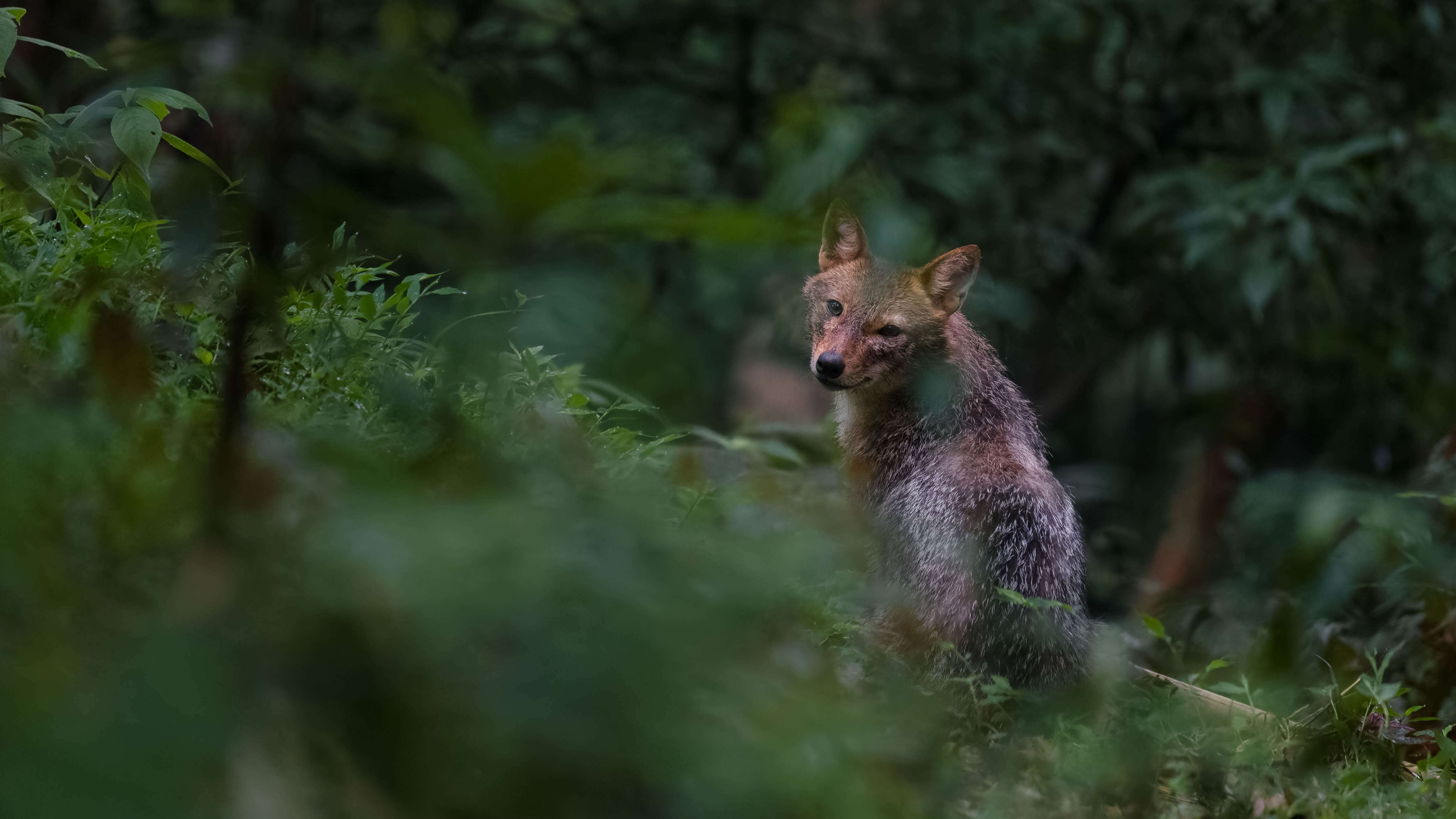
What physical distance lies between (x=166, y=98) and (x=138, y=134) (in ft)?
0.43

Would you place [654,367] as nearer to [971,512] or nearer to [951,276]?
[971,512]

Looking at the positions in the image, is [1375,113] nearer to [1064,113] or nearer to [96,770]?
[1064,113]

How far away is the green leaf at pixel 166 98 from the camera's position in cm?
257

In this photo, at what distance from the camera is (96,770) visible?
92cm

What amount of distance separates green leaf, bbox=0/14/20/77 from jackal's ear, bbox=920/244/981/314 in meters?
2.77

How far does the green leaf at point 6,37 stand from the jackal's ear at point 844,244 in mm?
2595

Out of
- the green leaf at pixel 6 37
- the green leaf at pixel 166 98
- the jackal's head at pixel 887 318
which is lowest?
the jackal's head at pixel 887 318

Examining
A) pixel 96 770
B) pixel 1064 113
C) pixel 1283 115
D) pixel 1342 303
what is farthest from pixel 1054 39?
pixel 96 770

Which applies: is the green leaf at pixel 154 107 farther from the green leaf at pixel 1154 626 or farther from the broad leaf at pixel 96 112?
the green leaf at pixel 1154 626

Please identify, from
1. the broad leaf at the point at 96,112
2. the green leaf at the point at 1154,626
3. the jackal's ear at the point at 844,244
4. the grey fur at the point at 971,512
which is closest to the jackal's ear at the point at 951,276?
the grey fur at the point at 971,512

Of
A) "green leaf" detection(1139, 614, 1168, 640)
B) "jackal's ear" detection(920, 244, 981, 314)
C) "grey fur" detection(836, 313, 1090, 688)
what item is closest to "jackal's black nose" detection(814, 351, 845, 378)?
"grey fur" detection(836, 313, 1090, 688)

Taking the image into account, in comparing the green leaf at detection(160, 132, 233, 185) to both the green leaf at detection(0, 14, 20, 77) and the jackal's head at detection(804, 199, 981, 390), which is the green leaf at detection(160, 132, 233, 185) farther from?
the jackal's head at detection(804, 199, 981, 390)

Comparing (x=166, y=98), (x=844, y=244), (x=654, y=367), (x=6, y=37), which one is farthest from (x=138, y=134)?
(x=844, y=244)

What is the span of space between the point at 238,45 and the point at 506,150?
1.74ft
